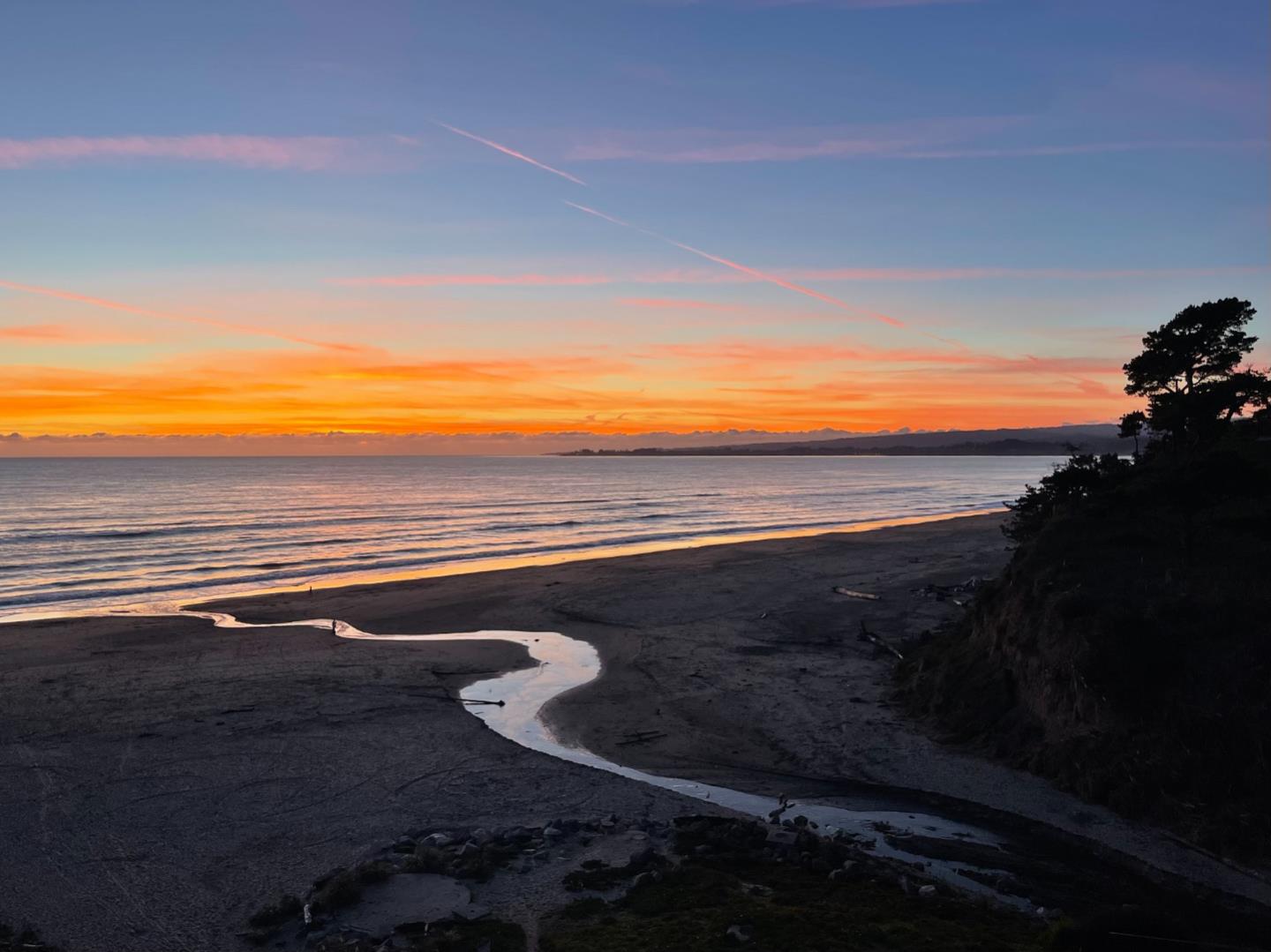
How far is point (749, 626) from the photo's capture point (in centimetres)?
2822

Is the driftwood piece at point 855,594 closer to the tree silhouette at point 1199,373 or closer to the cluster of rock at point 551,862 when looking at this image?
the tree silhouette at point 1199,373

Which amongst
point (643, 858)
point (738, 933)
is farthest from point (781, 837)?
point (738, 933)

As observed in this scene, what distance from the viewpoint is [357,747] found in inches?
650

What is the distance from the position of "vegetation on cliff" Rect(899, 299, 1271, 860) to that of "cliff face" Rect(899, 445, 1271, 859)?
0.09 ft

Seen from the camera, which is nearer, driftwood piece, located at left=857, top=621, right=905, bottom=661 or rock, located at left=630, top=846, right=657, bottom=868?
rock, located at left=630, top=846, right=657, bottom=868

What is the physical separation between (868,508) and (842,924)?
280 feet

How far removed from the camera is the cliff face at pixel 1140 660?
12523mm

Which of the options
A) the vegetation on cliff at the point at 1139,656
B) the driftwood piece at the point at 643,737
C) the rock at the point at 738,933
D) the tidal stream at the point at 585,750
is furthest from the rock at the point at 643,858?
the vegetation on cliff at the point at 1139,656

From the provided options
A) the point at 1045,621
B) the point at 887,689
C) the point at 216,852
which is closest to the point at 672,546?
the point at 887,689

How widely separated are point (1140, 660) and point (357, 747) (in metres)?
14.0

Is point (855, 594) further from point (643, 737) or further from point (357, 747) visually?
point (357, 747)

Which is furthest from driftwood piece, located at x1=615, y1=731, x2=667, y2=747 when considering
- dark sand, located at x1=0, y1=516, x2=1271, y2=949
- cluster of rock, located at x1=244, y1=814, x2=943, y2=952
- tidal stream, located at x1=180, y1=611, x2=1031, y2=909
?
cluster of rock, located at x1=244, y1=814, x2=943, y2=952

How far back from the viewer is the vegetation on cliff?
493 inches

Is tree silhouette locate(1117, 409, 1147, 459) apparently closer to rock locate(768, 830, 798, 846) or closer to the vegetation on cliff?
the vegetation on cliff
